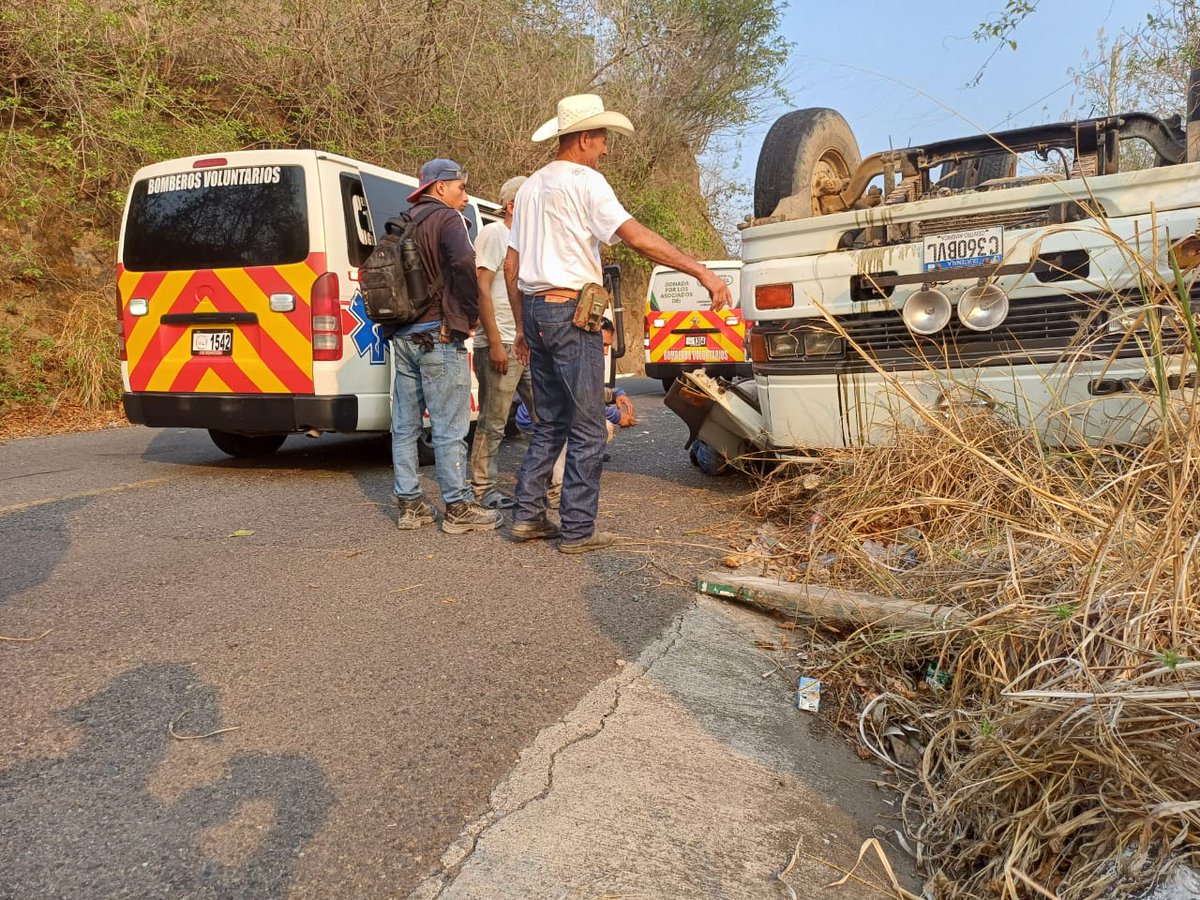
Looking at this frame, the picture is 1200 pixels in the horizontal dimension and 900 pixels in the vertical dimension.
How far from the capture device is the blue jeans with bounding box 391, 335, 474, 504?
14.6ft

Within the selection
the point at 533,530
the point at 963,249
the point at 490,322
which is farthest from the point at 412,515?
the point at 963,249

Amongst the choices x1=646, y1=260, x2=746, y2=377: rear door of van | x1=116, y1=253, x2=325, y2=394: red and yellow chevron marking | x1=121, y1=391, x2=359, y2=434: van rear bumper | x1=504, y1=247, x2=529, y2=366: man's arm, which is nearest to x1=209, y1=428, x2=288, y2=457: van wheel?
x1=121, y1=391, x2=359, y2=434: van rear bumper

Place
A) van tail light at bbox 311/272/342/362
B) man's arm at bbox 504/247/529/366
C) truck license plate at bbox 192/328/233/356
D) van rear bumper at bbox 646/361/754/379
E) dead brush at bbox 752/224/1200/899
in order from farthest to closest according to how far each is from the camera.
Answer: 1. van rear bumper at bbox 646/361/754/379
2. truck license plate at bbox 192/328/233/356
3. van tail light at bbox 311/272/342/362
4. man's arm at bbox 504/247/529/366
5. dead brush at bbox 752/224/1200/899

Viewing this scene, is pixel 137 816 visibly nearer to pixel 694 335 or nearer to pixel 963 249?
pixel 963 249

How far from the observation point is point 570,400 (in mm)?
4098

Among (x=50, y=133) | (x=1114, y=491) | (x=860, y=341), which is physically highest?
(x=50, y=133)

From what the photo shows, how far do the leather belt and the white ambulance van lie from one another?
7.43 feet

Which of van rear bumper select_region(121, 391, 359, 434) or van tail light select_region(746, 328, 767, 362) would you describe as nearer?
van tail light select_region(746, 328, 767, 362)

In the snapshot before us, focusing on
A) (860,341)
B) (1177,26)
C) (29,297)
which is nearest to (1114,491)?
(860,341)

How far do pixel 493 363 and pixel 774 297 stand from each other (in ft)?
5.26

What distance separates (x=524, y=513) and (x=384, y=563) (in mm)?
736

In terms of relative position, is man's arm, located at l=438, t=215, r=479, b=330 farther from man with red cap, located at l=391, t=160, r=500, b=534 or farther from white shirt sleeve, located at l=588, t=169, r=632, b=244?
white shirt sleeve, located at l=588, t=169, r=632, b=244

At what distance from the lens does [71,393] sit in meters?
10.1

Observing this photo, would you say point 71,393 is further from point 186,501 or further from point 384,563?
point 384,563
